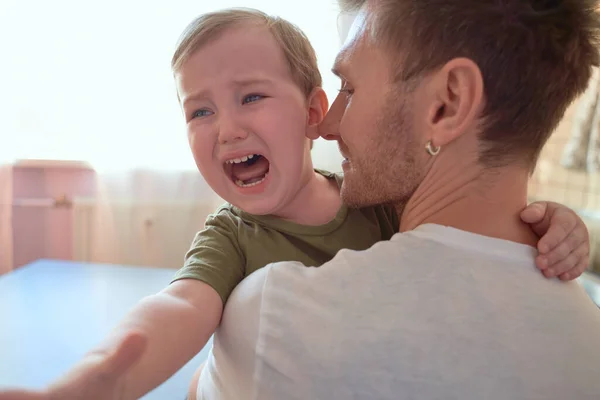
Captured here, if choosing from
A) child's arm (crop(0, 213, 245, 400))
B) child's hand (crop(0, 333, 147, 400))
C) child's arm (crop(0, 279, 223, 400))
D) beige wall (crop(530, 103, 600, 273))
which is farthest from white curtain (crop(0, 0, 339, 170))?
child's hand (crop(0, 333, 147, 400))

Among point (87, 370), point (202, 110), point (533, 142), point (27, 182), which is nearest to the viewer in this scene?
point (87, 370)

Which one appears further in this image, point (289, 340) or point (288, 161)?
point (288, 161)

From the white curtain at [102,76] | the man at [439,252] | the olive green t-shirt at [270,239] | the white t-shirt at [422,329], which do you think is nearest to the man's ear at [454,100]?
the man at [439,252]

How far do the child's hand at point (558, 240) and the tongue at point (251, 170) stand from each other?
0.50m

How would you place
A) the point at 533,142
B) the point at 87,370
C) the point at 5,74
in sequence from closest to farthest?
the point at 87,370
the point at 533,142
the point at 5,74

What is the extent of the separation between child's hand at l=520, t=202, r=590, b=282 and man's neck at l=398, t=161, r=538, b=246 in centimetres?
2

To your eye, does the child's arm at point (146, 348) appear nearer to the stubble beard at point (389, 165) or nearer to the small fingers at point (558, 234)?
the stubble beard at point (389, 165)

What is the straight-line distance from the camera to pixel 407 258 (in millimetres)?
616

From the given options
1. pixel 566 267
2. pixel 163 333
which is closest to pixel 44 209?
pixel 163 333

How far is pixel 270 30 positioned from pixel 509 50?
1.61ft

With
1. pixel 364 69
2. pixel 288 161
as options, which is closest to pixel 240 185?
pixel 288 161

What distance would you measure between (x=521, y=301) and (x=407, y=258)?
0.14 metres

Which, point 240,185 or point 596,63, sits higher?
point 596,63

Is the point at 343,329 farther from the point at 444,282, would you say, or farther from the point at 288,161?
the point at 288,161
